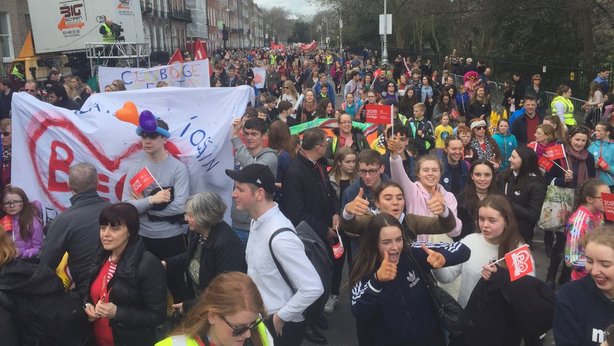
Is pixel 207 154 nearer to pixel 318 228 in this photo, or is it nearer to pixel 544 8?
pixel 318 228

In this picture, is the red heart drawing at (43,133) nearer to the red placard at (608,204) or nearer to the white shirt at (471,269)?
the white shirt at (471,269)

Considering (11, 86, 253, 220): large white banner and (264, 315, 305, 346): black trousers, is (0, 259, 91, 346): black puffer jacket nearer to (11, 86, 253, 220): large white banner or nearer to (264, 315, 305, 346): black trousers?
(264, 315, 305, 346): black trousers

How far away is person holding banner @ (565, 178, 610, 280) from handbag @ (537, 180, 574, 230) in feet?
3.82

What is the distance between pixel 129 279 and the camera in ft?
10.5

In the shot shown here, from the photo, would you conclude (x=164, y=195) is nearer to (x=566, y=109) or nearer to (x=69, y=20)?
(x=566, y=109)

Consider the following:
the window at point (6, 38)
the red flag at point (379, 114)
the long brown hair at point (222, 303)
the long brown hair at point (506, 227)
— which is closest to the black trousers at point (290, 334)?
the long brown hair at point (222, 303)

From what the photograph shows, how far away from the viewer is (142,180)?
14.5ft

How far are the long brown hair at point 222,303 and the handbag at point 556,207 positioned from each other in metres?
4.34

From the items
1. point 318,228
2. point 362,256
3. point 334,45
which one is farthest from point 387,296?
point 334,45

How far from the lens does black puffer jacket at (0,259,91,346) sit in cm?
315

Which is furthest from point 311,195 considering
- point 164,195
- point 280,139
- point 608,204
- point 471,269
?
point 608,204

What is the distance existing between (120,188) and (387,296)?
3.04 meters

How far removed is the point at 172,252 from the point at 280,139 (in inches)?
67.6

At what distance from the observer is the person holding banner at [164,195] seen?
14.5 ft
